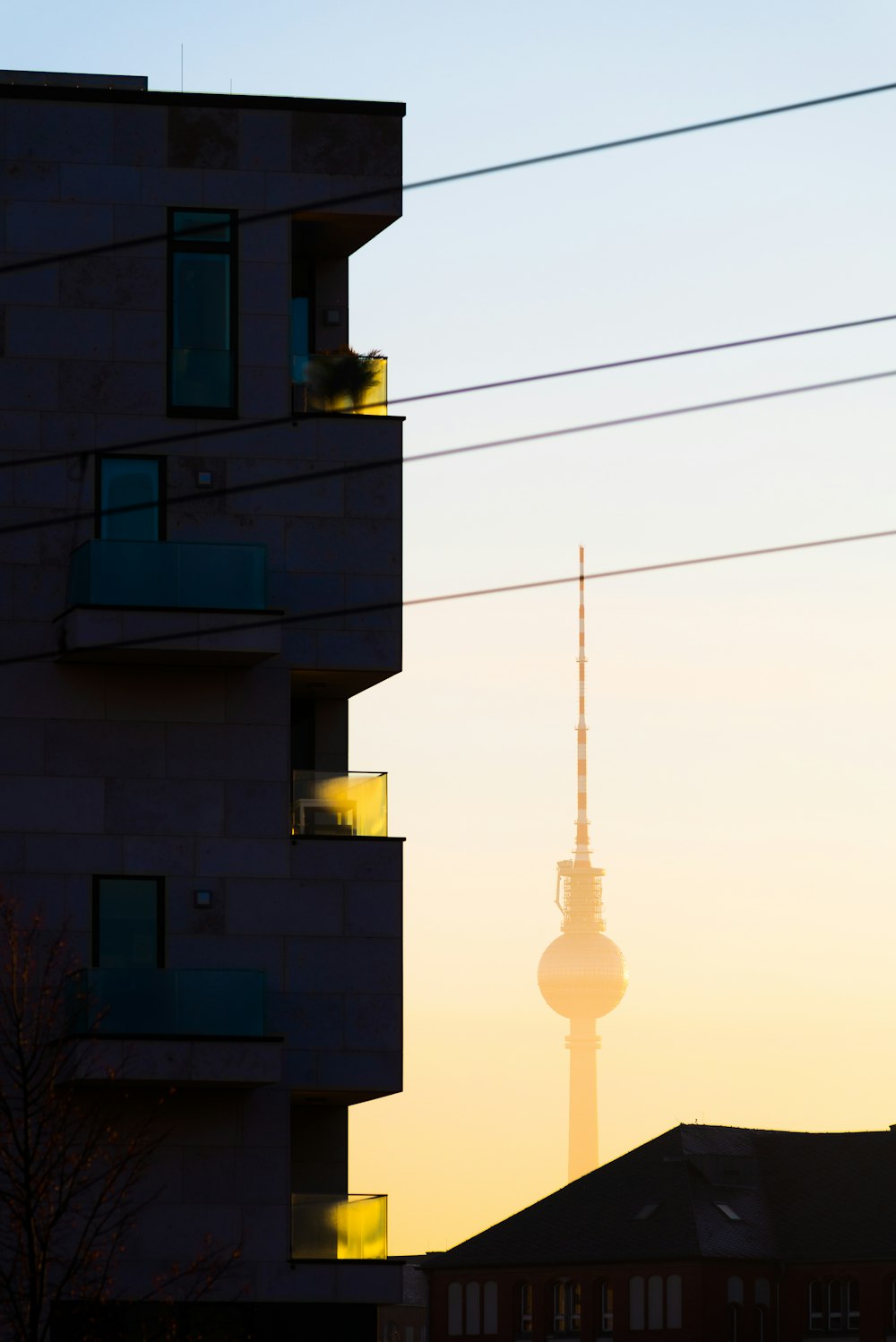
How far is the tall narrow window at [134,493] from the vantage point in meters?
42.3

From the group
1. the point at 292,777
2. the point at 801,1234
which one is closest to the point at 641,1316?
the point at 801,1234

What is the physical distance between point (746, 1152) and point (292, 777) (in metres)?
98.0

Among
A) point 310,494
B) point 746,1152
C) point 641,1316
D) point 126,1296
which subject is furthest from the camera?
point 746,1152

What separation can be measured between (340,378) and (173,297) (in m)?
2.91

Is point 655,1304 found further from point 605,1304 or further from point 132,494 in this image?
point 132,494

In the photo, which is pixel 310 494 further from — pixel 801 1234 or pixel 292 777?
pixel 801 1234

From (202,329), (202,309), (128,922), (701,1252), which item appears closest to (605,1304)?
(701,1252)

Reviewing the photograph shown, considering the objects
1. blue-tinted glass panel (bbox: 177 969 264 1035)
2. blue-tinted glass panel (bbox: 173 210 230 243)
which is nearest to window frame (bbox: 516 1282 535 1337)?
blue-tinted glass panel (bbox: 177 969 264 1035)

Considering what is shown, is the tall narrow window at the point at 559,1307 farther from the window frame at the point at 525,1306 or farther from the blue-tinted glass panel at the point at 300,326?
the blue-tinted glass panel at the point at 300,326

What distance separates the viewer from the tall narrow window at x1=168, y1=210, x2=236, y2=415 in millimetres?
42969

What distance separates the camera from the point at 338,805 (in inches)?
1668

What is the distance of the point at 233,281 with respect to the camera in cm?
4316

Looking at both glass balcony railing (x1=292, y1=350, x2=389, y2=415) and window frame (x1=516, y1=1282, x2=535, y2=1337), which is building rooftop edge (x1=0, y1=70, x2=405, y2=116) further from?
window frame (x1=516, y1=1282, x2=535, y2=1337)

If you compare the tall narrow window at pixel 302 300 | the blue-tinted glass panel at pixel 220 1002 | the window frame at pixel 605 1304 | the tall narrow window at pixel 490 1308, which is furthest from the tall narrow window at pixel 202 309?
the tall narrow window at pixel 490 1308
